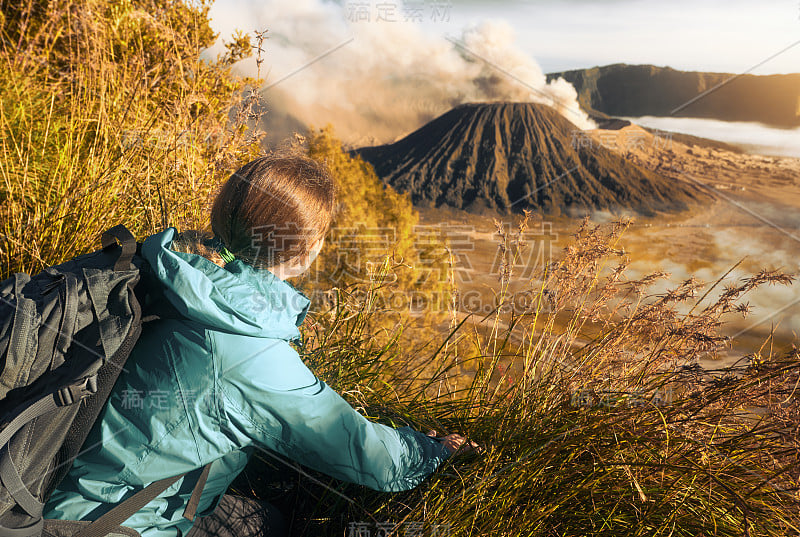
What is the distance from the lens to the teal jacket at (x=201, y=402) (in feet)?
2.91

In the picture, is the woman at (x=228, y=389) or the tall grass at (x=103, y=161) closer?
the woman at (x=228, y=389)

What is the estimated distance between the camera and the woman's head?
103 centimetres

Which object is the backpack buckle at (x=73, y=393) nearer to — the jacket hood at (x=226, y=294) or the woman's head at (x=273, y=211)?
the jacket hood at (x=226, y=294)

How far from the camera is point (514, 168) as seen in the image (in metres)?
50.9

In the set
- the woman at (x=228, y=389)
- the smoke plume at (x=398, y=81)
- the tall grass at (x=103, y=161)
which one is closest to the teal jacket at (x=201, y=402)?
the woman at (x=228, y=389)

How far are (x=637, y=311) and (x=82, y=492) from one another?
1.30 meters

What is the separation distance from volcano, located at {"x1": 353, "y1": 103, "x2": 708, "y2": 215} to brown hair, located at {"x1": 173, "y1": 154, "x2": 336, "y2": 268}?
4224 cm

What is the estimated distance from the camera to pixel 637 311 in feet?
4.42

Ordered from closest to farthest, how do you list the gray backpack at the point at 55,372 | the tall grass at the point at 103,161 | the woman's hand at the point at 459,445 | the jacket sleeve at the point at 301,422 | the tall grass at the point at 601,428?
the gray backpack at the point at 55,372
the jacket sleeve at the point at 301,422
the tall grass at the point at 601,428
the woman's hand at the point at 459,445
the tall grass at the point at 103,161

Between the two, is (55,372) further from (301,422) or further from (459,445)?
(459,445)

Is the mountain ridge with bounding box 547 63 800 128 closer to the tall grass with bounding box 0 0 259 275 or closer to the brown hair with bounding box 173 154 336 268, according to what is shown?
the tall grass with bounding box 0 0 259 275

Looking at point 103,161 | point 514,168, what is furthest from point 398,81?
point 103,161

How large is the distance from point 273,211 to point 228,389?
36cm

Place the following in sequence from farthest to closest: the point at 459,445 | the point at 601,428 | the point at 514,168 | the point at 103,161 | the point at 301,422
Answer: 1. the point at 514,168
2. the point at 103,161
3. the point at 459,445
4. the point at 601,428
5. the point at 301,422
